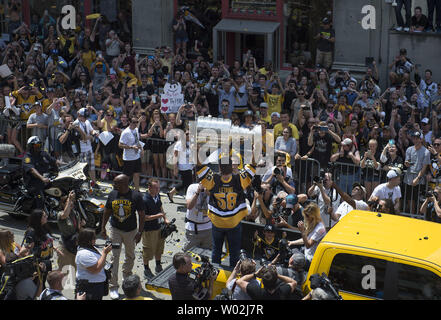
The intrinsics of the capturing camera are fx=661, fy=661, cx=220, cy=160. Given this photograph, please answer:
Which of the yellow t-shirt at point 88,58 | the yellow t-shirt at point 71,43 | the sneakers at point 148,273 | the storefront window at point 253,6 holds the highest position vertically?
the storefront window at point 253,6

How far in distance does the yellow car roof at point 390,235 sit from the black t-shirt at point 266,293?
757 millimetres

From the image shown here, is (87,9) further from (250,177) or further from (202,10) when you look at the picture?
(250,177)

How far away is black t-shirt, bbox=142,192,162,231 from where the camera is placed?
9.80 m

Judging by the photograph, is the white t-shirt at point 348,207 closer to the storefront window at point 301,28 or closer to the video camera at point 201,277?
the video camera at point 201,277

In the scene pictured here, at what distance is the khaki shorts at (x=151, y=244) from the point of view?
33.1ft

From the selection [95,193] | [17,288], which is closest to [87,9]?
[95,193]

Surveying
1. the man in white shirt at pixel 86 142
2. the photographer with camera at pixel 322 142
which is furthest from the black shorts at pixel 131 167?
the photographer with camera at pixel 322 142

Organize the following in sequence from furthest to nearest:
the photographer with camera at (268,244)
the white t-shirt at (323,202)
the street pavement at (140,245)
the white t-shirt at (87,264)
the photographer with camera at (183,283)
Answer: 1. the white t-shirt at (323,202)
2. the street pavement at (140,245)
3. the photographer with camera at (268,244)
4. the white t-shirt at (87,264)
5. the photographer with camera at (183,283)

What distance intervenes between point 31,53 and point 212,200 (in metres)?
12.3

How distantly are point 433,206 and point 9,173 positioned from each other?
7.50 meters

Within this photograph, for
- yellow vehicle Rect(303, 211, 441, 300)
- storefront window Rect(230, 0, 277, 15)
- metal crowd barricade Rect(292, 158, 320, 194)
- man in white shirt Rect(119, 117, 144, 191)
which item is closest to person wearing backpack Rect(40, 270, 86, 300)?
yellow vehicle Rect(303, 211, 441, 300)

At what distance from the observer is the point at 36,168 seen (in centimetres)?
1155

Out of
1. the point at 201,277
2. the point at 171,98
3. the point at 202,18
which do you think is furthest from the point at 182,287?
the point at 202,18

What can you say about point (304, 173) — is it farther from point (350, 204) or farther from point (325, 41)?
point (325, 41)
